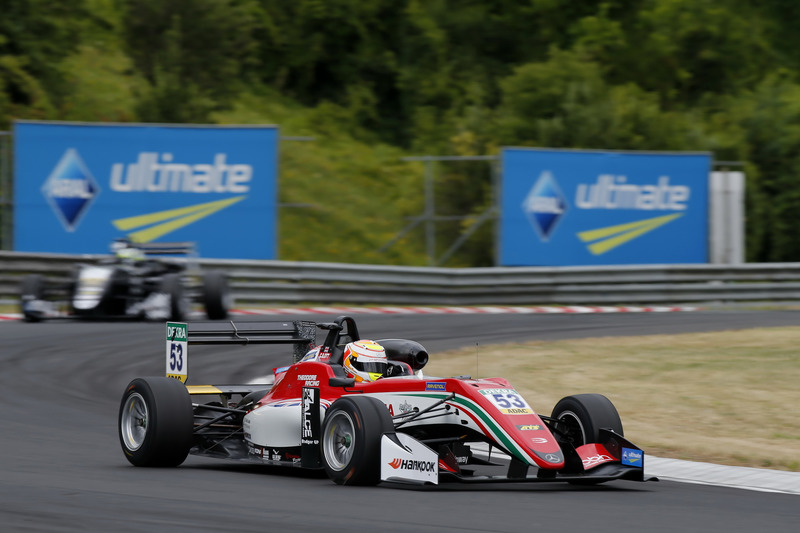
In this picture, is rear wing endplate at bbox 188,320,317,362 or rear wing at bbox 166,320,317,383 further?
rear wing endplate at bbox 188,320,317,362

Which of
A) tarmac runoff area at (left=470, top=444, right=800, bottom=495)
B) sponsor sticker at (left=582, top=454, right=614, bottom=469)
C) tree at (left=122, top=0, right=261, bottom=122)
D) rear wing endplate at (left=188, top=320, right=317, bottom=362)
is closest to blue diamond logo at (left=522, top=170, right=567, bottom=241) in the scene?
tree at (left=122, top=0, right=261, bottom=122)

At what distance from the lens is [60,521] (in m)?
6.97

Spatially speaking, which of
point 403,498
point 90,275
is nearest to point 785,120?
point 90,275

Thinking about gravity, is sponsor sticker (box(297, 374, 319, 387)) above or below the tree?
below

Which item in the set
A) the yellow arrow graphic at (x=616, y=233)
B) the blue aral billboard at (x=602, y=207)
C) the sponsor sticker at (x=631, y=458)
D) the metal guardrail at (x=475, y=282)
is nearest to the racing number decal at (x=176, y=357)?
the sponsor sticker at (x=631, y=458)

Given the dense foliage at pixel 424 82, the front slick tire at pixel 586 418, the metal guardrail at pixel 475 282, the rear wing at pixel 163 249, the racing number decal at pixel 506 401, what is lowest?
the front slick tire at pixel 586 418

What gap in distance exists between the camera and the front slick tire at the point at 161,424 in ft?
30.3

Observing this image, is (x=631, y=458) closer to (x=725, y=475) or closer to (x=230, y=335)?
(x=725, y=475)

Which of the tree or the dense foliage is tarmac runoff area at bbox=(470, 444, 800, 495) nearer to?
the dense foliage

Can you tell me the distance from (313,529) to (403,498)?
1184 millimetres

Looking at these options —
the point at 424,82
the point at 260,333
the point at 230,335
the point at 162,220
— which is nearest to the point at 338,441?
the point at 260,333

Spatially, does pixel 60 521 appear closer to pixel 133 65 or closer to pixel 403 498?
pixel 403 498

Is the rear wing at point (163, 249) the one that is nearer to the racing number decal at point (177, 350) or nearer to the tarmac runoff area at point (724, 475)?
the racing number decal at point (177, 350)

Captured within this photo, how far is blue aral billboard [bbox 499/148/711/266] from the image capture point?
23703 millimetres
